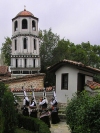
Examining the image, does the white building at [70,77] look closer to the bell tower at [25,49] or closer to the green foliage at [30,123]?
the green foliage at [30,123]

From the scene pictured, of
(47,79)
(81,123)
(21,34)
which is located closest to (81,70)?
(81,123)

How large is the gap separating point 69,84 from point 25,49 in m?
21.4

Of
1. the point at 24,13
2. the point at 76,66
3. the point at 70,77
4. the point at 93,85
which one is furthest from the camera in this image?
the point at 24,13

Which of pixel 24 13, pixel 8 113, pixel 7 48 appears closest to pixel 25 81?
pixel 8 113

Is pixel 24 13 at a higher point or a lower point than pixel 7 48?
higher

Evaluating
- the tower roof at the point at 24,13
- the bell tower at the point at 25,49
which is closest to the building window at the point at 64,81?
the bell tower at the point at 25,49

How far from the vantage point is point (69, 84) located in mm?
12727

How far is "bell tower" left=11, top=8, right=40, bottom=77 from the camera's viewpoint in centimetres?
3281

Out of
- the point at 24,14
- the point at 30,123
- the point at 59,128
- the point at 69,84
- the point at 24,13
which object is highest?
the point at 24,13

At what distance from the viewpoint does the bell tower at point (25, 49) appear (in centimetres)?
3281

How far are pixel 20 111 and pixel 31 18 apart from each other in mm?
21516

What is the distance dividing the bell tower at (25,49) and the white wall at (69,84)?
1984 centimetres

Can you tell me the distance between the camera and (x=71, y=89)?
12617 millimetres

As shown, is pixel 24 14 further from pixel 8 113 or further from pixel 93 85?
pixel 8 113
